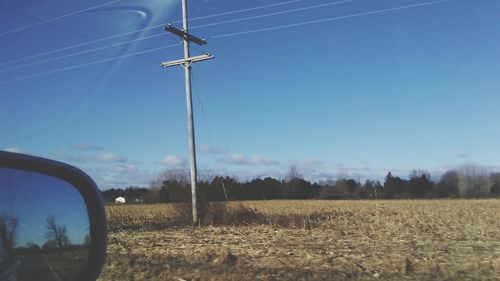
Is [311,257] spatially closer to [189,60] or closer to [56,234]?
[56,234]

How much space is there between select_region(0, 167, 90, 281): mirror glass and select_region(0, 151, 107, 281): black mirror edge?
1.0 inches

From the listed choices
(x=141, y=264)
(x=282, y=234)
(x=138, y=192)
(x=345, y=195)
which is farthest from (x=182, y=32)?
(x=345, y=195)

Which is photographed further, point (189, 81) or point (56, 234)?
point (189, 81)

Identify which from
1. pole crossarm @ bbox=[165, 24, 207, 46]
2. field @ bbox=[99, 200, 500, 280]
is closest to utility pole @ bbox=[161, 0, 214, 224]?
pole crossarm @ bbox=[165, 24, 207, 46]

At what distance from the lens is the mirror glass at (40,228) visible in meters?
2.40

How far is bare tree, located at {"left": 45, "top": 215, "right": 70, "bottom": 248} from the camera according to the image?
264 centimetres

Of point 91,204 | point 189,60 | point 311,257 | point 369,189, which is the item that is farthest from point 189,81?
point 369,189

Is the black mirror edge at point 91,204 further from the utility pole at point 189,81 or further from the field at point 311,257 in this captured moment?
the utility pole at point 189,81

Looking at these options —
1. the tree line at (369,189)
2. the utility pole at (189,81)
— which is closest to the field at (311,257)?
the utility pole at (189,81)

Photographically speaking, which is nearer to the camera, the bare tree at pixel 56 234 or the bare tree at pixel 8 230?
the bare tree at pixel 8 230

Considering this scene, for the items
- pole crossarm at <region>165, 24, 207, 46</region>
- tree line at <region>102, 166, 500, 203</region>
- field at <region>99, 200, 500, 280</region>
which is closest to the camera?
field at <region>99, 200, 500, 280</region>

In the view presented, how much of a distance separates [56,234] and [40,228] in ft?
0.50

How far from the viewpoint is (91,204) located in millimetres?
2893

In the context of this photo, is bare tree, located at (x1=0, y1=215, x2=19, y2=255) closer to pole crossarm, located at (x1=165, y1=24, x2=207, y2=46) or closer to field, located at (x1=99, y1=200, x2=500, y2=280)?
field, located at (x1=99, y1=200, x2=500, y2=280)
